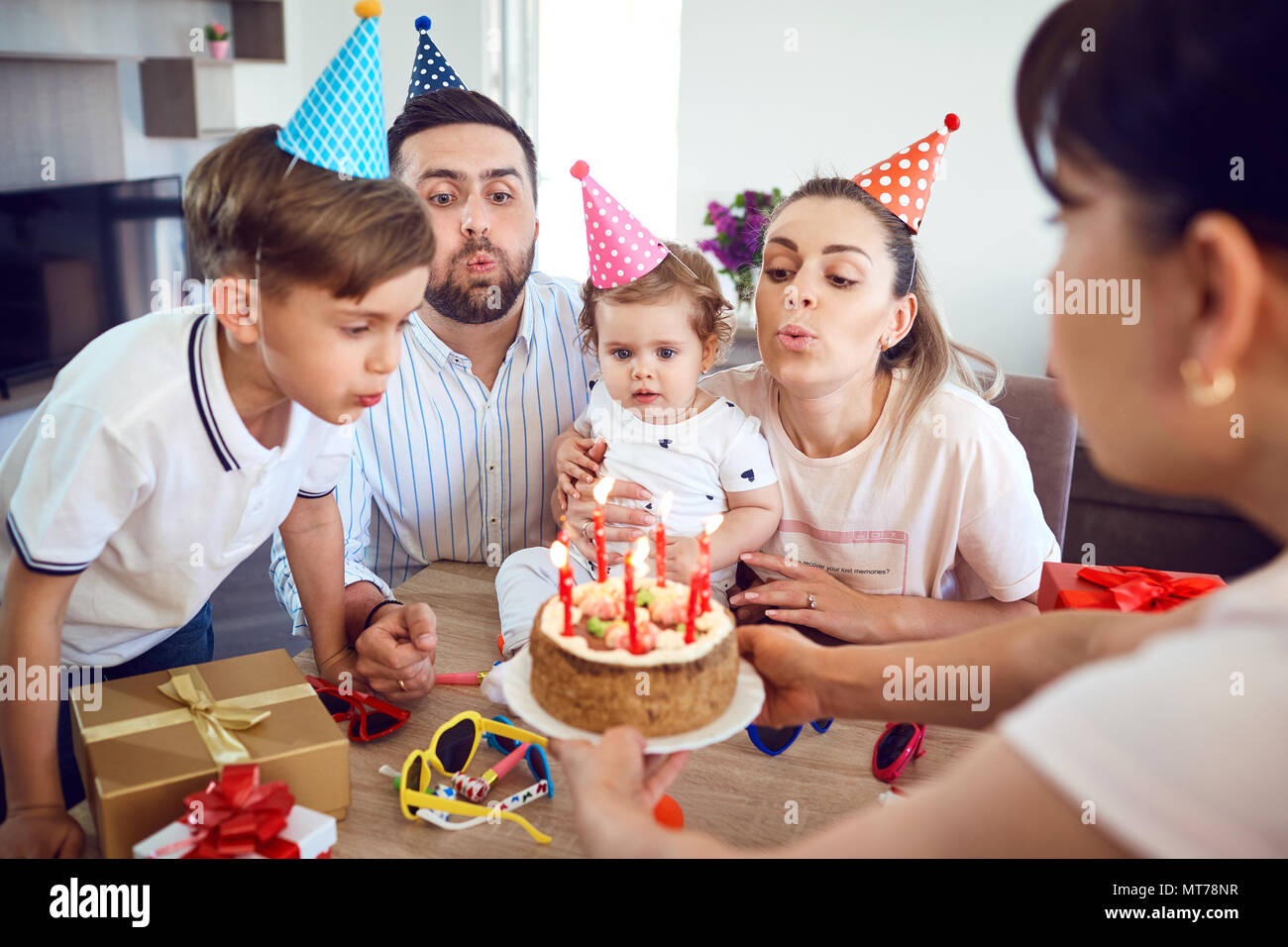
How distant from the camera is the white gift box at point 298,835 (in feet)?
3.39

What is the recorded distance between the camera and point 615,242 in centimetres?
199

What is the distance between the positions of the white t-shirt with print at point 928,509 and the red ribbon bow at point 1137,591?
243 mm

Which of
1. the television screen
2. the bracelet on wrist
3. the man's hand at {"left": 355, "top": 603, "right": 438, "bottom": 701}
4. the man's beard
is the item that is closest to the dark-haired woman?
the man's hand at {"left": 355, "top": 603, "right": 438, "bottom": 701}

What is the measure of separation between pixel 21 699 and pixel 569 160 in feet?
18.4

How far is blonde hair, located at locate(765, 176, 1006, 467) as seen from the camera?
1.86 meters

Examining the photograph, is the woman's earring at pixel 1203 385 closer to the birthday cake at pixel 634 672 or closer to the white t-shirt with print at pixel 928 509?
the birthday cake at pixel 634 672

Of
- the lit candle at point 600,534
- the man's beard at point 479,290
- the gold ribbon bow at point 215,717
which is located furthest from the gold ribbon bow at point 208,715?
the man's beard at point 479,290

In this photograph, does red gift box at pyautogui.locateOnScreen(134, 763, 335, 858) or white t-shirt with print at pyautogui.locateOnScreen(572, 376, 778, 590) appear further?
white t-shirt with print at pyautogui.locateOnScreen(572, 376, 778, 590)

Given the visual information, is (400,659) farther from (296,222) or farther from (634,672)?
(296,222)

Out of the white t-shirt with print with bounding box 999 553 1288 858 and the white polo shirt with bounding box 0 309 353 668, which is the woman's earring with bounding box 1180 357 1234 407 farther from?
the white polo shirt with bounding box 0 309 353 668

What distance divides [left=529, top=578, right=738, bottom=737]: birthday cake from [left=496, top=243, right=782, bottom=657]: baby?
685 mm

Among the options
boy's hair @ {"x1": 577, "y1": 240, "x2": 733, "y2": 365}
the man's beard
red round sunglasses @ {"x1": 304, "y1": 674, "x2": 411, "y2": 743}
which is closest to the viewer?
red round sunglasses @ {"x1": 304, "y1": 674, "x2": 411, "y2": 743}

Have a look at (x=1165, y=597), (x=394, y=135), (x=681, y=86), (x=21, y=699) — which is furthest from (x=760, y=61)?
(x=21, y=699)
